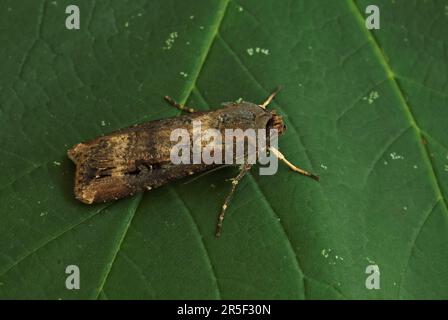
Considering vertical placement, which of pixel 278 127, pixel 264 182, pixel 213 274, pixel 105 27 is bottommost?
pixel 213 274

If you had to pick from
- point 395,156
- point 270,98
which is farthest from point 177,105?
point 395,156

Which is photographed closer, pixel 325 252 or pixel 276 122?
pixel 325 252

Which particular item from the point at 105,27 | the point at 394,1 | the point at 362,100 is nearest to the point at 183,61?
the point at 105,27

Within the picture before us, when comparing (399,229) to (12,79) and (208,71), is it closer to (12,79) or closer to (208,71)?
(208,71)

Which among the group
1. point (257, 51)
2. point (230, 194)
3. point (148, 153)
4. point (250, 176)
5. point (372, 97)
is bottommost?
point (230, 194)

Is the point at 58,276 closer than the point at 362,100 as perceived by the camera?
Yes

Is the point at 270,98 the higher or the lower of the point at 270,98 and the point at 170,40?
the lower

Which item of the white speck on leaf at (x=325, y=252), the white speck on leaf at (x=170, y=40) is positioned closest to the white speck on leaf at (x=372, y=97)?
the white speck on leaf at (x=325, y=252)

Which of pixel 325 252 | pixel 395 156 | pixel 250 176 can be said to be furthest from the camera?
pixel 250 176

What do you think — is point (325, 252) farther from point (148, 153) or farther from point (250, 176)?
point (148, 153)
